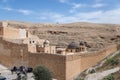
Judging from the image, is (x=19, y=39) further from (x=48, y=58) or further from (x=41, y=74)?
(x=41, y=74)

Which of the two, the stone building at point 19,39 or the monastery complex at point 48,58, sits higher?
the stone building at point 19,39

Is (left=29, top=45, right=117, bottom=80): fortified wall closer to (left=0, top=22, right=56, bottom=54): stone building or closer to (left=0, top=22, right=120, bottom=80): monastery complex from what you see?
(left=0, top=22, right=120, bottom=80): monastery complex

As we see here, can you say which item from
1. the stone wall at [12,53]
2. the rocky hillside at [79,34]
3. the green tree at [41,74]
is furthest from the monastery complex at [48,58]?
the rocky hillside at [79,34]

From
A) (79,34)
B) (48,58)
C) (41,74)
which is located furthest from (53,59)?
→ (79,34)

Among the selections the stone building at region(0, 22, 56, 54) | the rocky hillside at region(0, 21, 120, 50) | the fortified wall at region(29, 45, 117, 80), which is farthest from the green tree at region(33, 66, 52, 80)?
the rocky hillside at region(0, 21, 120, 50)

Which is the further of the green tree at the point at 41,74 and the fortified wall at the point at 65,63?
the fortified wall at the point at 65,63

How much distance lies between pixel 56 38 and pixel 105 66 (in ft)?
160

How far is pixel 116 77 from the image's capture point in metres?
20.2

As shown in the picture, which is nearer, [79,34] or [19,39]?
[19,39]

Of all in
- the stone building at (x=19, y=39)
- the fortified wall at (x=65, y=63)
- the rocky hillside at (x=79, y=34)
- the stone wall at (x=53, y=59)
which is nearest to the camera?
the fortified wall at (x=65, y=63)

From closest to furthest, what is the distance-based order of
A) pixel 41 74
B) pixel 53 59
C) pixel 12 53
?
pixel 41 74 < pixel 53 59 < pixel 12 53

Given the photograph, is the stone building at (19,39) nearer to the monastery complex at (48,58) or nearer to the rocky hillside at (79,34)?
the monastery complex at (48,58)

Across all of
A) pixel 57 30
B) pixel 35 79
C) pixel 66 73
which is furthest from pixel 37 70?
pixel 57 30

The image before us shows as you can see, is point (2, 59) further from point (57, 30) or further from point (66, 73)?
point (57, 30)
